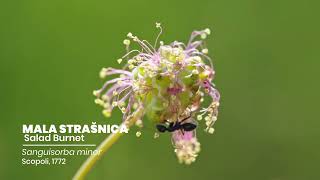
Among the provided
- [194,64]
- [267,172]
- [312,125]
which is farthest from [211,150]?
[194,64]

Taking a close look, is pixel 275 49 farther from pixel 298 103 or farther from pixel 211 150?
pixel 211 150

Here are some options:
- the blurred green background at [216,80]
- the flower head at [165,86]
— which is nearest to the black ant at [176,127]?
the flower head at [165,86]

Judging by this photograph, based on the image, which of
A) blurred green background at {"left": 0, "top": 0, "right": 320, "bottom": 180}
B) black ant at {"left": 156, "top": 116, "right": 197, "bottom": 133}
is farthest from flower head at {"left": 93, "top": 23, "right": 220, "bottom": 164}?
blurred green background at {"left": 0, "top": 0, "right": 320, "bottom": 180}

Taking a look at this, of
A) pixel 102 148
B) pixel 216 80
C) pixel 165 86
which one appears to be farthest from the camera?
pixel 216 80

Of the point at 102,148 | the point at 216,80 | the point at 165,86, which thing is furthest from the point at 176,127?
the point at 216,80

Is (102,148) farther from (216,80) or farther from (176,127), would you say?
(216,80)
